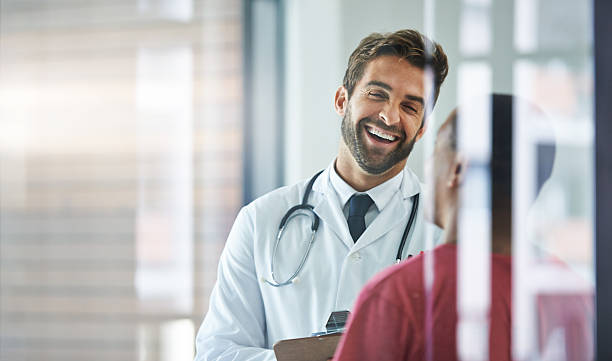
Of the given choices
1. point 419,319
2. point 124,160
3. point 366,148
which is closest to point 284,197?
point 366,148

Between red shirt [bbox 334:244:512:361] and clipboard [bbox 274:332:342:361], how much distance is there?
13cm

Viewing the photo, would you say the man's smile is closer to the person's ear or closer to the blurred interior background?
the person's ear

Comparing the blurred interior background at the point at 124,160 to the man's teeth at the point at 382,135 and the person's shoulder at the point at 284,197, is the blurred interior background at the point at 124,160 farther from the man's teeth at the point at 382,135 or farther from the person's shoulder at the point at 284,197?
the man's teeth at the point at 382,135

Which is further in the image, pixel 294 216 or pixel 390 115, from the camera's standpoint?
pixel 294 216

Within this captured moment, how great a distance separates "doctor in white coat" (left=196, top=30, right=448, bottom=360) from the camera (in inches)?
31.5

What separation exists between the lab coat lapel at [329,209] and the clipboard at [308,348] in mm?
148

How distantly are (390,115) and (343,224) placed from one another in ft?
0.65

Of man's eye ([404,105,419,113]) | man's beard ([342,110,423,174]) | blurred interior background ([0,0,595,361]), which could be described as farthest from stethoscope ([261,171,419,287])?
blurred interior background ([0,0,595,361])

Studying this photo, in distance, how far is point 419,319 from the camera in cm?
66

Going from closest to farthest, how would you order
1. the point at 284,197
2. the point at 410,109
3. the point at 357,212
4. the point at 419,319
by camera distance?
1. the point at 419,319
2. the point at 410,109
3. the point at 357,212
4. the point at 284,197

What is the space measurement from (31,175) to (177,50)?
547mm

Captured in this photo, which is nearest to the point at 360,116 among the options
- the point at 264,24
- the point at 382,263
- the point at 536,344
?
the point at 382,263

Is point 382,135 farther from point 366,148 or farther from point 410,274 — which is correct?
point 410,274

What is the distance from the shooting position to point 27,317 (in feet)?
5.45
